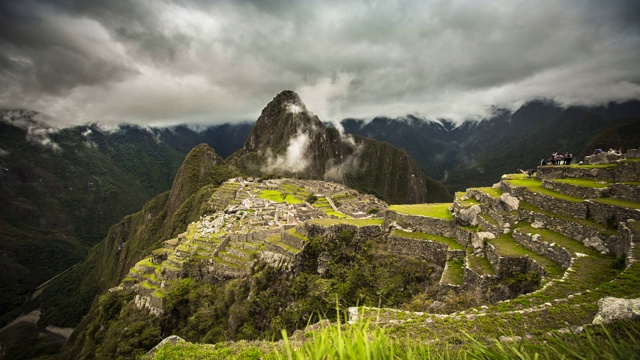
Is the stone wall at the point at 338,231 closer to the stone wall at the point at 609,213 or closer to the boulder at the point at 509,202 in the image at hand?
the boulder at the point at 509,202

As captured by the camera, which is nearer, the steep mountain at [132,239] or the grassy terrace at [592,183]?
the grassy terrace at [592,183]

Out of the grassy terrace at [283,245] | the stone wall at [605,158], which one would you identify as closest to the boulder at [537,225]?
the stone wall at [605,158]

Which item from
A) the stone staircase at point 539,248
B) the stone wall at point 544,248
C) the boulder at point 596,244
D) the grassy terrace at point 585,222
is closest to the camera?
the stone staircase at point 539,248

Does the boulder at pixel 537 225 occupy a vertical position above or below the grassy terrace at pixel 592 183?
below


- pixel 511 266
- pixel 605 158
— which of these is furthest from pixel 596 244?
pixel 605 158

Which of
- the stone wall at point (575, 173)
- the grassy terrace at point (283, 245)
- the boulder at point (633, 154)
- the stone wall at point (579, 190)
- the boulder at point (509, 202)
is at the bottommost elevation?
the grassy terrace at point (283, 245)

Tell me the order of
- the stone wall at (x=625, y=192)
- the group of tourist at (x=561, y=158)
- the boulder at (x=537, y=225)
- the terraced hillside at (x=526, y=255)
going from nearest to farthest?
the terraced hillside at (x=526, y=255), the stone wall at (x=625, y=192), the boulder at (x=537, y=225), the group of tourist at (x=561, y=158)

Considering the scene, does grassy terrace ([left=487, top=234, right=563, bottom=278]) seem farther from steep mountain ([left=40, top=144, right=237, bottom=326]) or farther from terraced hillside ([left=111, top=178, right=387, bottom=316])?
steep mountain ([left=40, top=144, right=237, bottom=326])

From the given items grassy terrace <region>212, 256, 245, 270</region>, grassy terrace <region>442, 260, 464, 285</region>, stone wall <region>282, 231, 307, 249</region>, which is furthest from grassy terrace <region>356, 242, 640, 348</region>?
grassy terrace <region>212, 256, 245, 270</region>
